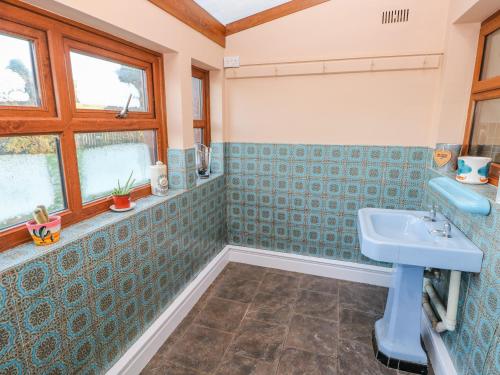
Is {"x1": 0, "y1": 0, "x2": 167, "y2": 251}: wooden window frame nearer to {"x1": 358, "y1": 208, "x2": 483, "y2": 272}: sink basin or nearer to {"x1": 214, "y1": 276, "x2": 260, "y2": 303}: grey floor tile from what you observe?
{"x1": 214, "y1": 276, "x2": 260, "y2": 303}: grey floor tile

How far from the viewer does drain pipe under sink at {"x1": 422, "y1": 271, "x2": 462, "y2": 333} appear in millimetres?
1475

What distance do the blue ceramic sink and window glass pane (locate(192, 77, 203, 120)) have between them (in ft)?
5.26

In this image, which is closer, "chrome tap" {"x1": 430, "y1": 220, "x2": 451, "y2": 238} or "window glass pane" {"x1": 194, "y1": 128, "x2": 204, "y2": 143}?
"chrome tap" {"x1": 430, "y1": 220, "x2": 451, "y2": 238}

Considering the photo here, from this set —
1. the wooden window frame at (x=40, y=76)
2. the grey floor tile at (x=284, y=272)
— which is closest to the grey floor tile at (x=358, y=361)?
the grey floor tile at (x=284, y=272)

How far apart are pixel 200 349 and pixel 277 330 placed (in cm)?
53

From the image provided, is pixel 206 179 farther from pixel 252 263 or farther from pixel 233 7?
pixel 233 7

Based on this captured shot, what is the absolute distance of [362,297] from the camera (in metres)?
2.32

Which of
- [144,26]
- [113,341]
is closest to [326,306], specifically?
[113,341]

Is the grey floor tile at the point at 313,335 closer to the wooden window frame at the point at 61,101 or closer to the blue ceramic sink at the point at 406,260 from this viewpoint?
the blue ceramic sink at the point at 406,260

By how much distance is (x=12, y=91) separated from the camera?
111cm

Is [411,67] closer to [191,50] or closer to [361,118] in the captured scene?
[361,118]

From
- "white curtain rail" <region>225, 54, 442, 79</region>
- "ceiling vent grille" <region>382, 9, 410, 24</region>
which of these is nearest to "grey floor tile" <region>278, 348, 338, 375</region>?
"white curtain rail" <region>225, 54, 442, 79</region>

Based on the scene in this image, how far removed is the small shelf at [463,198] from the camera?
1281 millimetres

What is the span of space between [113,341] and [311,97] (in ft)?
7.19
